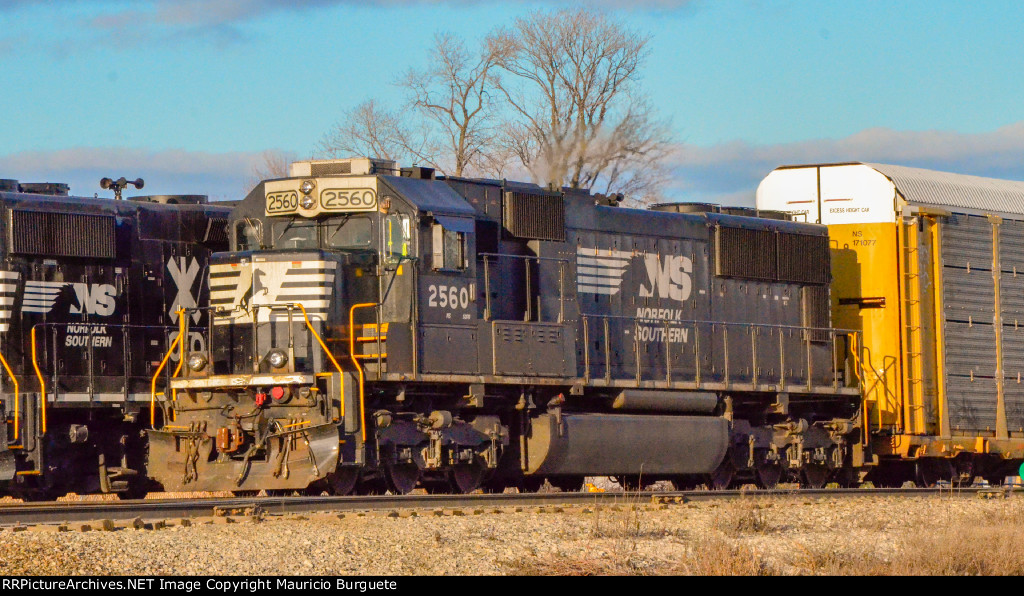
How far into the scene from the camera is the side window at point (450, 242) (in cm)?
1455

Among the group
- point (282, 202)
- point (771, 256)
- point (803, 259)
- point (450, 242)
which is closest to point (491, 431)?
point (450, 242)

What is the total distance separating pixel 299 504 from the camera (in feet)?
38.9

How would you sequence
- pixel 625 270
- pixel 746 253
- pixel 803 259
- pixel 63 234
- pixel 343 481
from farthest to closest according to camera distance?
pixel 803 259
pixel 746 253
pixel 625 270
pixel 63 234
pixel 343 481

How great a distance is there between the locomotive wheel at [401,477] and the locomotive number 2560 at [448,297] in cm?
175

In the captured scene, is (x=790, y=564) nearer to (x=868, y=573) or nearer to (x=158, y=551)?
(x=868, y=573)

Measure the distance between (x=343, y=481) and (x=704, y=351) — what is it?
18.2ft

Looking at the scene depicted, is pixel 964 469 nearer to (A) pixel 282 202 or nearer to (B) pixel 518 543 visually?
(A) pixel 282 202

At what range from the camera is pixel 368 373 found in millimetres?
14055

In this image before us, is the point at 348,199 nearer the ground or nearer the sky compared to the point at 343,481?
nearer the sky

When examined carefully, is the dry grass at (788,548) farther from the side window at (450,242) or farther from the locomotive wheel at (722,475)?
the locomotive wheel at (722,475)

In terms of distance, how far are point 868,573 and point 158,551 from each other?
15.2 feet

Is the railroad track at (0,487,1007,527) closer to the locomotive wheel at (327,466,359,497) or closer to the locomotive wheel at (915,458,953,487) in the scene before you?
the locomotive wheel at (327,466,359,497)

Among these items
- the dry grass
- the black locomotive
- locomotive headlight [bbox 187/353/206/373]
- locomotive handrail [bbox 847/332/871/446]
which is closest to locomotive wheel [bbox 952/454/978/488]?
locomotive handrail [bbox 847/332/871/446]

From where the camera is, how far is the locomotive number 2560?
14484 millimetres
